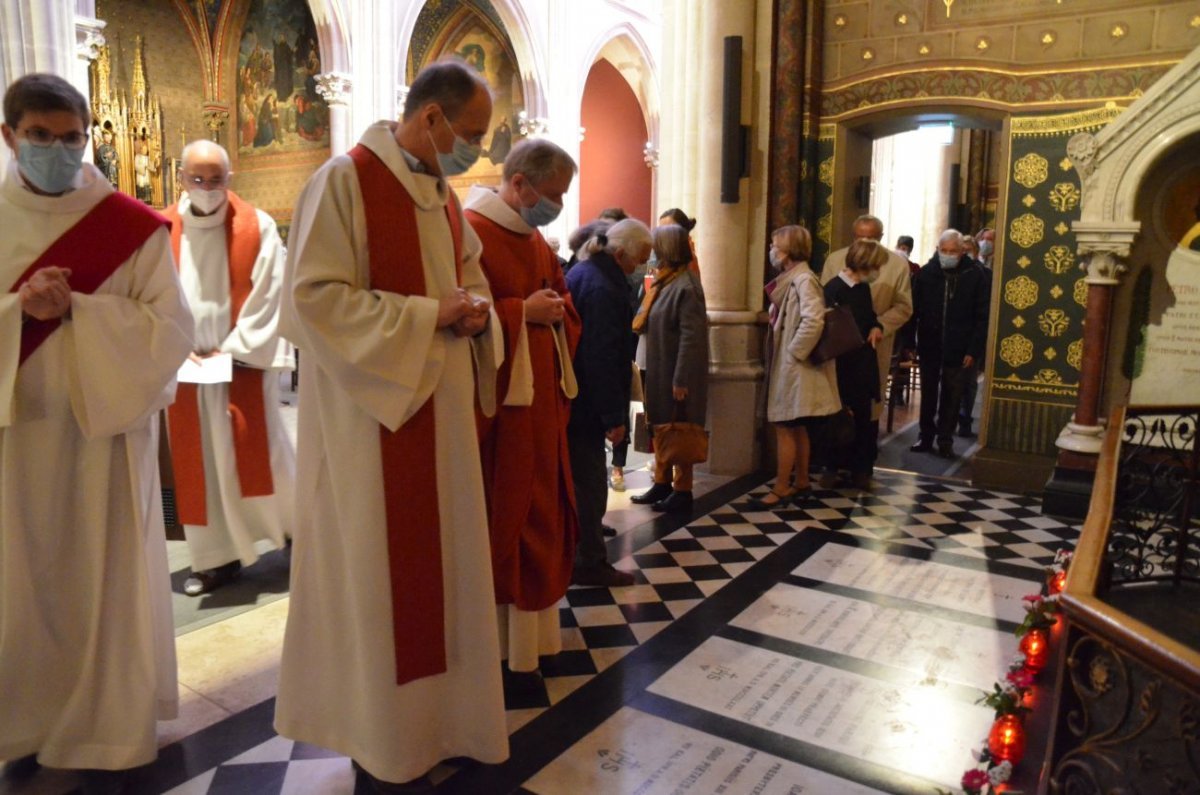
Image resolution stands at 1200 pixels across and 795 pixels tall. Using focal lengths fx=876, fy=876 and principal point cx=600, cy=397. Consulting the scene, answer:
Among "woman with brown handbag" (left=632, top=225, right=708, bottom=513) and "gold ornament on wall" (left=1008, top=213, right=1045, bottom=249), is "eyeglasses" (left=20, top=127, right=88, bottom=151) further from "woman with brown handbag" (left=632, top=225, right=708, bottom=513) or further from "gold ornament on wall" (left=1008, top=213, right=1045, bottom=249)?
"gold ornament on wall" (left=1008, top=213, right=1045, bottom=249)

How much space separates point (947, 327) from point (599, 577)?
4.55m

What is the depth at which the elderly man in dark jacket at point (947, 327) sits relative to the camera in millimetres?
7316

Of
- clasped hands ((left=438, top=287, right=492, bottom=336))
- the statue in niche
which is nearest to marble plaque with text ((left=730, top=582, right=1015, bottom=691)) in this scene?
clasped hands ((left=438, top=287, right=492, bottom=336))

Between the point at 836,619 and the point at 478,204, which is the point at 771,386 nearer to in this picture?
the point at 836,619

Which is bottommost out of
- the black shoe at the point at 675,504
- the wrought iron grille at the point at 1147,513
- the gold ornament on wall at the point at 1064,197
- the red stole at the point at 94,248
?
the black shoe at the point at 675,504

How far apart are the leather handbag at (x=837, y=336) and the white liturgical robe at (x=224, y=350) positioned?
3.19 meters

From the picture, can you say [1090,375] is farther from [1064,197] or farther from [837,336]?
[837,336]

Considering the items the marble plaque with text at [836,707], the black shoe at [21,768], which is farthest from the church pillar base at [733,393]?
the black shoe at [21,768]

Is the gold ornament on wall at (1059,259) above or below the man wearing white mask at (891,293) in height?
above

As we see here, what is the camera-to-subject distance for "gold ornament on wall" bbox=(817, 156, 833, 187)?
6.86m

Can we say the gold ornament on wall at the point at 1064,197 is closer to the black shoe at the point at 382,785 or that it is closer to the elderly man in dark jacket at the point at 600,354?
the elderly man in dark jacket at the point at 600,354

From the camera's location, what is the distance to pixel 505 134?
17578 mm

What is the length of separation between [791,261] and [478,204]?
3086 millimetres

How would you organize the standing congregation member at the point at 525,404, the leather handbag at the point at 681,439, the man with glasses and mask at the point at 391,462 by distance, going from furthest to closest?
the leather handbag at the point at 681,439, the standing congregation member at the point at 525,404, the man with glasses and mask at the point at 391,462
